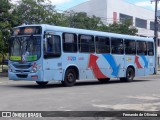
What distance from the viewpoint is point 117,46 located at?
2380 cm

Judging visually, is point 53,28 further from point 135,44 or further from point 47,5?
point 47,5

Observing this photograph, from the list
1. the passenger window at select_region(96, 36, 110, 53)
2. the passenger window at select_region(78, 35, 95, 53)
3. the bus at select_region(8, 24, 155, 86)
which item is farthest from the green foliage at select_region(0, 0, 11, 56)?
the passenger window at select_region(78, 35, 95, 53)

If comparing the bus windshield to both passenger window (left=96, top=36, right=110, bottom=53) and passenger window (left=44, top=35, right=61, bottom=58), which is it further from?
passenger window (left=96, top=36, right=110, bottom=53)

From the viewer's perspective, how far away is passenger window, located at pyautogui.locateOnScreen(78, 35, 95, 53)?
20625 mm

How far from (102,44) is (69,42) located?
3326mm

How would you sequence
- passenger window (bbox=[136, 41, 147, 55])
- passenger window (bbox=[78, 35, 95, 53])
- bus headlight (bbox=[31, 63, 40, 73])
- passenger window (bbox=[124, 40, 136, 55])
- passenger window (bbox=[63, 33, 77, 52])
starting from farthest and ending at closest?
passenger window (bbox=[136, 41, 147, 55]) → passenger window (bbox=[124, 40, 136, 55]) → passenger window (bbox=[78, 35, 95, 53]) → passenger window (bbox=[63, 33, 77, 52]) → bus headlight (bbox=[31, 63, 40, 73])

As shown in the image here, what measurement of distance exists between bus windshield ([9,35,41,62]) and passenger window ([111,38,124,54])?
6.39 m

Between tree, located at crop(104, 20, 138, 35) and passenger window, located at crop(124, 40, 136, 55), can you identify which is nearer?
passenger window, located at crop(124, 40, 136, 55)

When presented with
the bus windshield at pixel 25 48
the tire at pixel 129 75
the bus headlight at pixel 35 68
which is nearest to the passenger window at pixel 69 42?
the bus windshield at pixel 25 48

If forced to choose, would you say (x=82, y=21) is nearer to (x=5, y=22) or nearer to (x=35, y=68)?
(x=5, y=22)

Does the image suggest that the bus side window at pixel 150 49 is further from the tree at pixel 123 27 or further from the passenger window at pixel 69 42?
the tree at pixel 123 27

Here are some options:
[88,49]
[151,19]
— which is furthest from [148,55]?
[151,19]

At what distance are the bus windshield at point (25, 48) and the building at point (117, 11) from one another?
44303 mm

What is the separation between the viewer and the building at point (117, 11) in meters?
65.9
